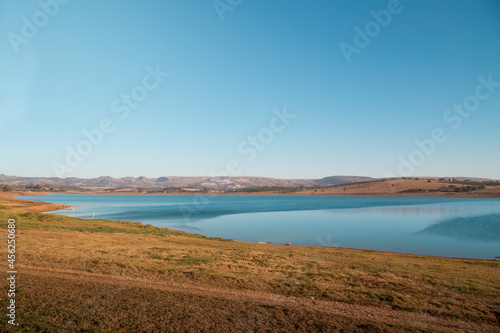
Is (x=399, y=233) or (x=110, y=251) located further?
(x=399, y=233)

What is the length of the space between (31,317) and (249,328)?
533cm

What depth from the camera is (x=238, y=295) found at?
984 centimetres

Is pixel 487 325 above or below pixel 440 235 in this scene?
above

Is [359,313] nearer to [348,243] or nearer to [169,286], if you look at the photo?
[169,286]

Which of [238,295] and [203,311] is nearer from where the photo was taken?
[203,311]

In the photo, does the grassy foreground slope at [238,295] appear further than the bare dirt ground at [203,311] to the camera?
Yes

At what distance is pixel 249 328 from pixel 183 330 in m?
1.55

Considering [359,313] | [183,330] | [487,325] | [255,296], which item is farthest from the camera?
[255,296]

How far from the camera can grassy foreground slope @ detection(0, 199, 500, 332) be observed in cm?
773

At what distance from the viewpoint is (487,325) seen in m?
7.96

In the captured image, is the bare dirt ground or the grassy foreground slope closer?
the bare dirt ground

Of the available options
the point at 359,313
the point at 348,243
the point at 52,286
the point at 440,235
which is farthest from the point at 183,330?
the point at 440,235

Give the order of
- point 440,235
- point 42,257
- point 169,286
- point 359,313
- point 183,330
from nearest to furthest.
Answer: point 183,330 → point 359,313 → point 169,286 → point 42,257 → point 440,235

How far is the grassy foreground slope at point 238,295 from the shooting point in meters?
7.73
